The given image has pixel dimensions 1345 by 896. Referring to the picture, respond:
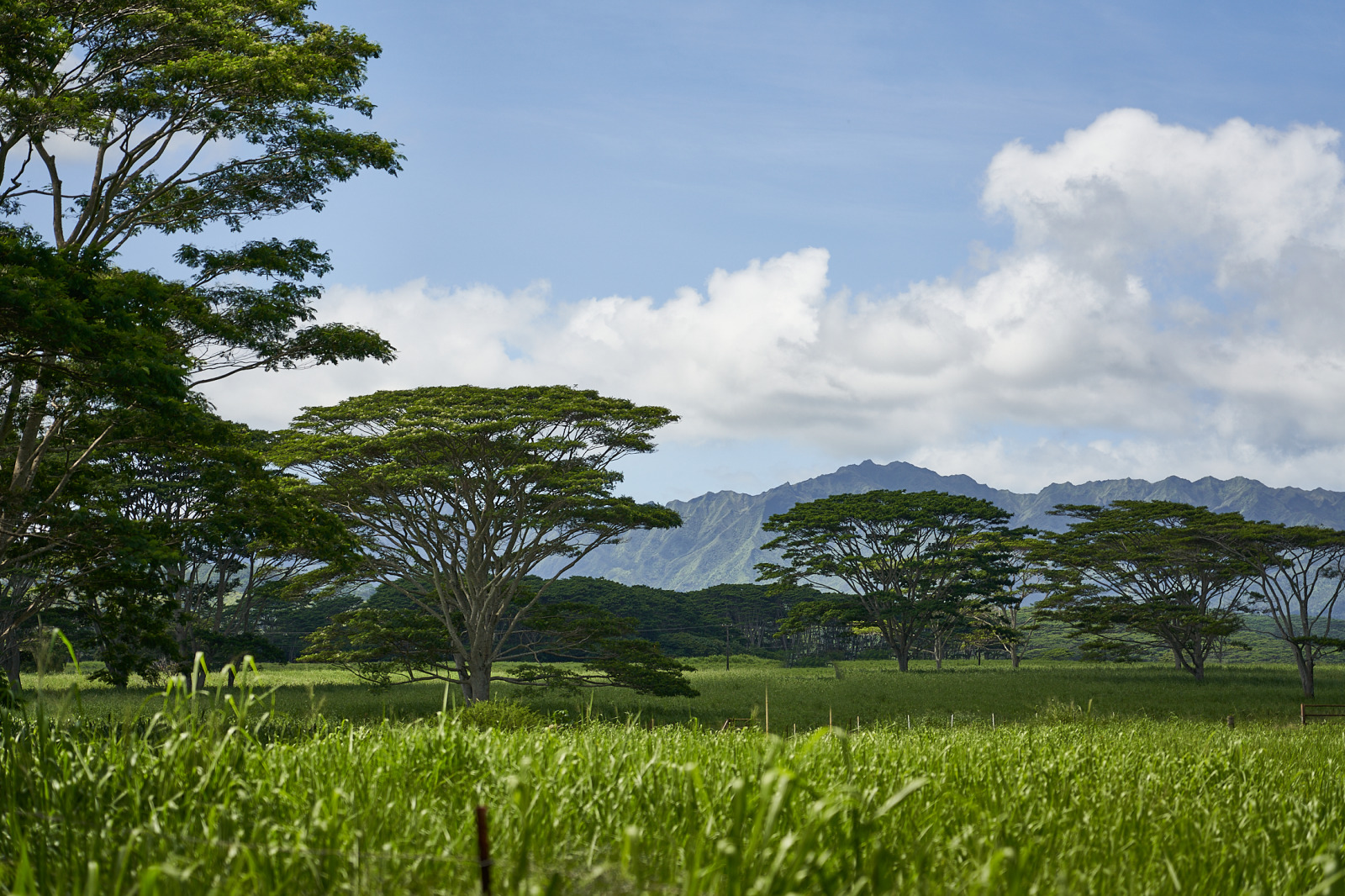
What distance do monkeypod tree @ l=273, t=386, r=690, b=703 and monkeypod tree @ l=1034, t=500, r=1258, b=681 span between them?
867 inches

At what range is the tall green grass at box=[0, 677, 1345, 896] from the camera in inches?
67.6

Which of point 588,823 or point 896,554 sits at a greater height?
point 896,554

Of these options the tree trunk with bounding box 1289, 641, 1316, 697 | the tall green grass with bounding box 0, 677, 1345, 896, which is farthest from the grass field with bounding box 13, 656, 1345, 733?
the tall green grass with bounding box 0, 677, 1345, 896

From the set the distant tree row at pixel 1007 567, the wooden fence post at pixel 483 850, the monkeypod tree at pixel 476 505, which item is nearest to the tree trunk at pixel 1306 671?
the distant tree row at pixel 1007 567

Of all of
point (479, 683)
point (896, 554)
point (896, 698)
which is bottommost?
point (896, 698)

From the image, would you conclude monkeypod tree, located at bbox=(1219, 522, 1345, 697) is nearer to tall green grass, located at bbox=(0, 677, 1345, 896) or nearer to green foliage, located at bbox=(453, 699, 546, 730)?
green foliage, located at bbox=(453, 699, 546, 730)

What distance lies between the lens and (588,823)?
237 cm

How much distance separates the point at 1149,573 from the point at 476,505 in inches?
1219

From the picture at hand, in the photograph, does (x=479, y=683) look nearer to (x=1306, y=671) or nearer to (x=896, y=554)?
(x=896, y=554)

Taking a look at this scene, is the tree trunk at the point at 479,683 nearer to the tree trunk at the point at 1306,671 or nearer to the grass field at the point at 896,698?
the grass field at the point at 896,698

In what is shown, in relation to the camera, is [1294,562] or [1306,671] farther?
[1294,562]

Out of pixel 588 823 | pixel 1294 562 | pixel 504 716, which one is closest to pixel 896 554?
pixel 1294 562

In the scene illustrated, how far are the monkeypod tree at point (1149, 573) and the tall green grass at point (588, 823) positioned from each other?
3433 centimetres

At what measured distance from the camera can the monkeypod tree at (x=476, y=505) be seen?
2134 centimetres
